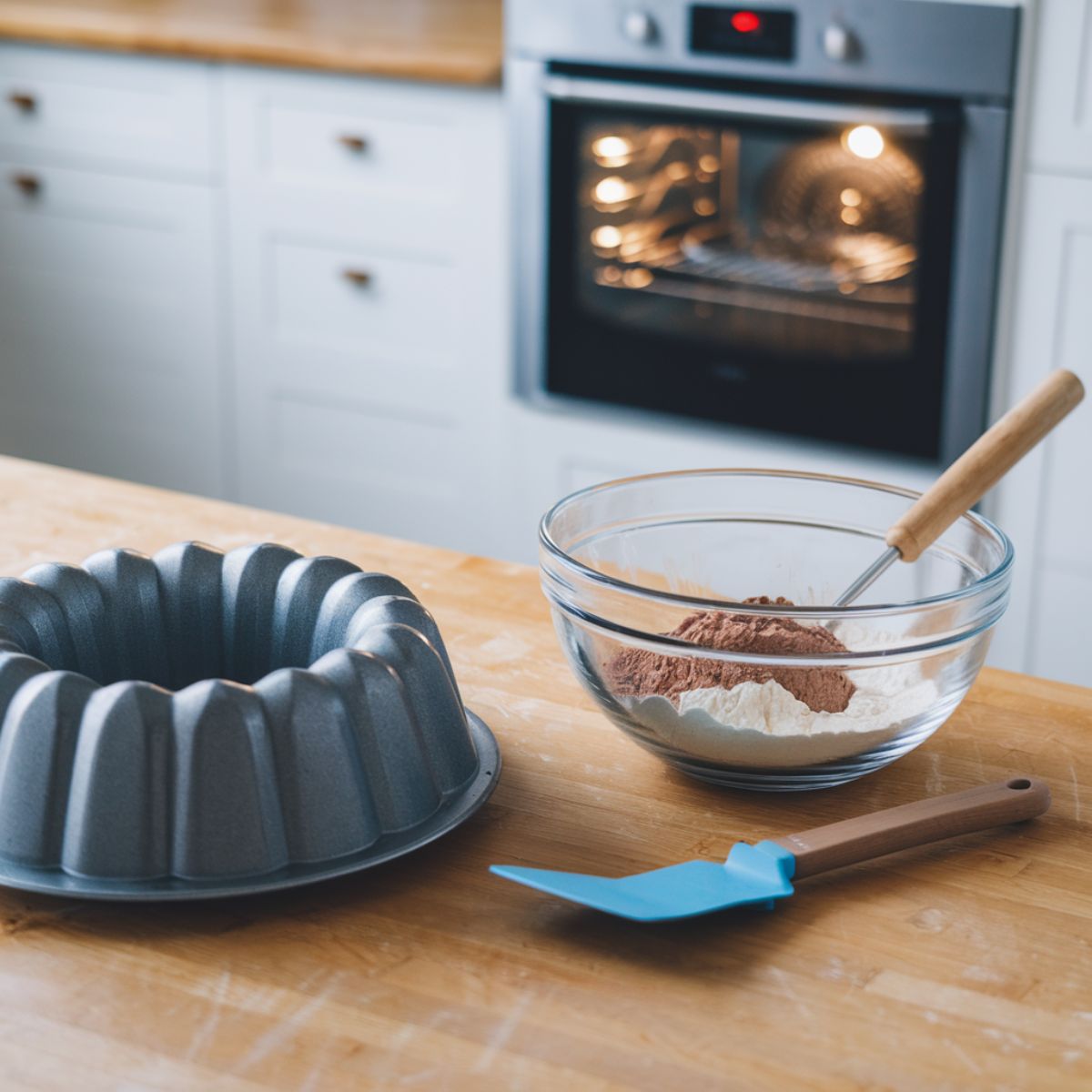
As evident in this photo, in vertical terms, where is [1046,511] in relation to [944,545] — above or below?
below

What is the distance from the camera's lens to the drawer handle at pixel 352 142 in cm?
248

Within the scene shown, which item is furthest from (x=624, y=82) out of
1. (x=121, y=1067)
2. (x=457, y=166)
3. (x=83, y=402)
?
(x=121, y=1067)

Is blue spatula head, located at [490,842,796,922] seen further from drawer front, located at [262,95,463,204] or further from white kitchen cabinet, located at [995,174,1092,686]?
drawer front, located at [262,95,463,204]

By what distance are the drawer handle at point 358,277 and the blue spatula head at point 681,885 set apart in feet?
6.39

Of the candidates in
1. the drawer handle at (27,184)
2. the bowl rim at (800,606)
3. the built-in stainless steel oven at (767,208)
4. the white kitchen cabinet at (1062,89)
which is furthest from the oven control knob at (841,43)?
the drawer handle at (27,184)

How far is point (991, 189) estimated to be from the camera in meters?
2.00

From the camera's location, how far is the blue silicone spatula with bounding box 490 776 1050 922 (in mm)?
687

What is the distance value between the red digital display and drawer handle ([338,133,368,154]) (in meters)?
0.67

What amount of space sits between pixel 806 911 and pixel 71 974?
0.32m

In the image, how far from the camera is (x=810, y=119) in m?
2.10

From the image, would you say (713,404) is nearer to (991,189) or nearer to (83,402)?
(991,189)

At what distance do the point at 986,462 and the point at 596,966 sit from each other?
329 mm

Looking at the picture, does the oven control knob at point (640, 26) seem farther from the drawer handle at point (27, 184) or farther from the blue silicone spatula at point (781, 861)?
the blue silicone spatula at point (781, 861)

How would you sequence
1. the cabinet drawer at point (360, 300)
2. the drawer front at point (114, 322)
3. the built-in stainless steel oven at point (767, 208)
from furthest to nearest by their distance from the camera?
the drawer front at point (114, 322) → the cabinet drawer at point (360, 300) → the built-in stainless steel oven at point (767, 208)
